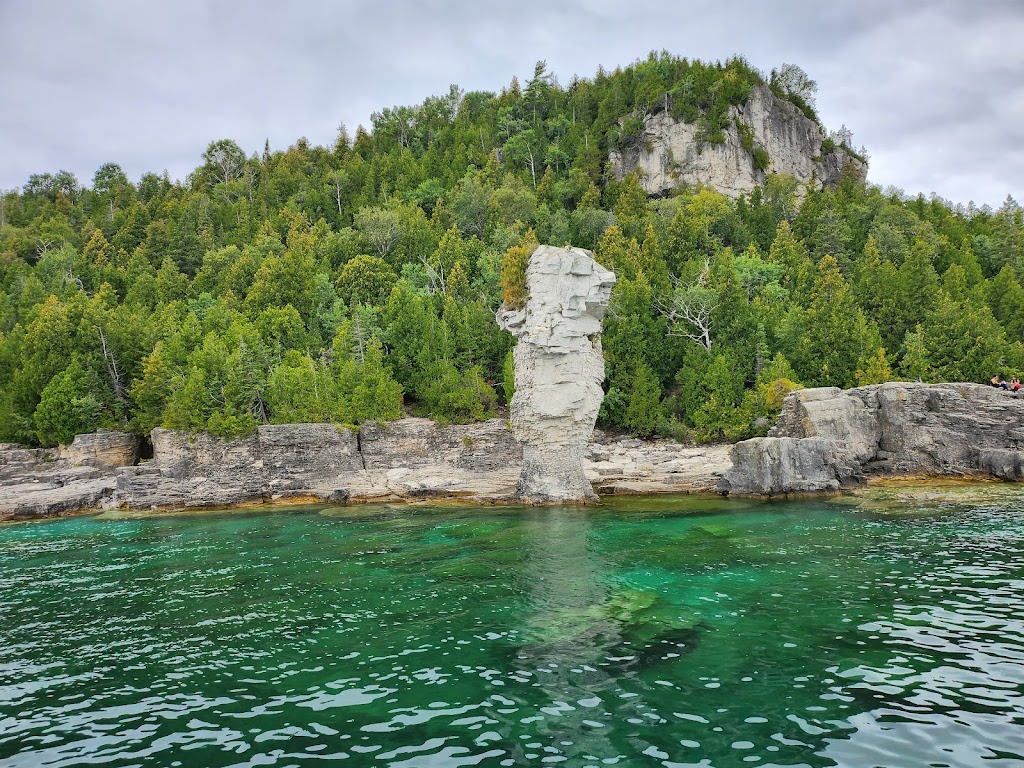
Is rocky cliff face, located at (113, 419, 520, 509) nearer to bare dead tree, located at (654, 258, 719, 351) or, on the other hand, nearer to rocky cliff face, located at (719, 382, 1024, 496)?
rocky cliff face, located at (719, 382, 1024, 496)

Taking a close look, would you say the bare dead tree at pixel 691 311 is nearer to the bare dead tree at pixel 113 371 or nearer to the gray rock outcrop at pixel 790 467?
the gray rock outcrop at pixel 790 467

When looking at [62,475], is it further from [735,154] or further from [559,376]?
[735,154]

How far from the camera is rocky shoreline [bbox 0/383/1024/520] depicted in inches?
1316

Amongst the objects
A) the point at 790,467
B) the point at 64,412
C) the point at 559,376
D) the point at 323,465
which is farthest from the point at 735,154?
the point at 64,412

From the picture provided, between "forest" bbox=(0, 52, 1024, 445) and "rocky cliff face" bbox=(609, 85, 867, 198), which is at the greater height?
"rocky cliff face" bbox=(609, 85, 867, 198)

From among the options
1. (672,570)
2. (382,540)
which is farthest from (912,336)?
(382,540)

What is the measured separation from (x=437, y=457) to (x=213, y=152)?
3434 inches

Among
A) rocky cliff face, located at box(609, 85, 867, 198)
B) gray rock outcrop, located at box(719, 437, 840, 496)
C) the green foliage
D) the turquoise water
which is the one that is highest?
rocky cliff face, located at box(609, 85, 867, 198)

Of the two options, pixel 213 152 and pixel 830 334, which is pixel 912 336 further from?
pixel 213 152

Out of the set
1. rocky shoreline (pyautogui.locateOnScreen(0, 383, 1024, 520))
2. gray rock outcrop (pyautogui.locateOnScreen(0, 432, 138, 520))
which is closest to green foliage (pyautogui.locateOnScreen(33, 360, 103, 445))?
gray rock outcrop (pyautogui.locateOnScreen(0, 432, 138, 520))

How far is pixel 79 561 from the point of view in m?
24.0

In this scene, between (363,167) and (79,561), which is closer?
(79,561)

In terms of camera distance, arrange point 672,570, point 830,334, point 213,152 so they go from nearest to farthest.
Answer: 1. point 672,570
2. point 830,334
3. point 213,152

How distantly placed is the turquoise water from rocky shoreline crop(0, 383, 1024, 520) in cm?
1027
